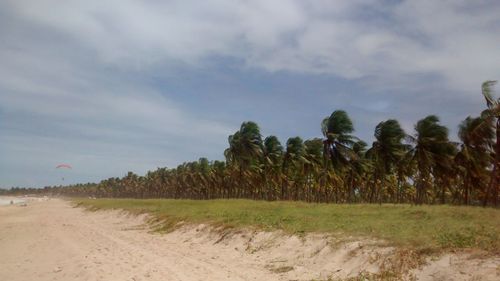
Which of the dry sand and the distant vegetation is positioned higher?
the distant vegetation

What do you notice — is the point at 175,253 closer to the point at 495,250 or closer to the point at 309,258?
the point at 309,258

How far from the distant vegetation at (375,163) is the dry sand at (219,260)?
73.6 feet

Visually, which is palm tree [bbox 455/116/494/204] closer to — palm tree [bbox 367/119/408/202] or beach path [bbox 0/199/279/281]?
palm tree [bbox 367/119/408/202]

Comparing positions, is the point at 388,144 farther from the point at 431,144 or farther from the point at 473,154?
the point at 473,154

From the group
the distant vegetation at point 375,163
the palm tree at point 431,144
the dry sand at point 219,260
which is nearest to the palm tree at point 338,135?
the distant vegetation at point 375,163

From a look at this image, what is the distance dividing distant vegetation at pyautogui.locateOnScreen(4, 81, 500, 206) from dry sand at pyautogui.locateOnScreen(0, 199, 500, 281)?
73.6 feet

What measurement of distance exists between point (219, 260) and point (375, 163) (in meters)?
41.3

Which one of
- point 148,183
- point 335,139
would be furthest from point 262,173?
point 148,183

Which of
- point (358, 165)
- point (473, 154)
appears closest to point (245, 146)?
point (358, 165)

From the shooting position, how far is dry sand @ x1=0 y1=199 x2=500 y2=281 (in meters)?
10.3

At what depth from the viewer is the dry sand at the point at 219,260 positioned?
33.9ft

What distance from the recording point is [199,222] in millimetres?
24438

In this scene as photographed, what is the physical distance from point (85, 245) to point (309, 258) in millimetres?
12789

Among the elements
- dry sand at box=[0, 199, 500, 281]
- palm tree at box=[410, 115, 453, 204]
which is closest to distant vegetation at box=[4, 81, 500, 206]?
palm tree at box=[410, 115, 453, 204]
